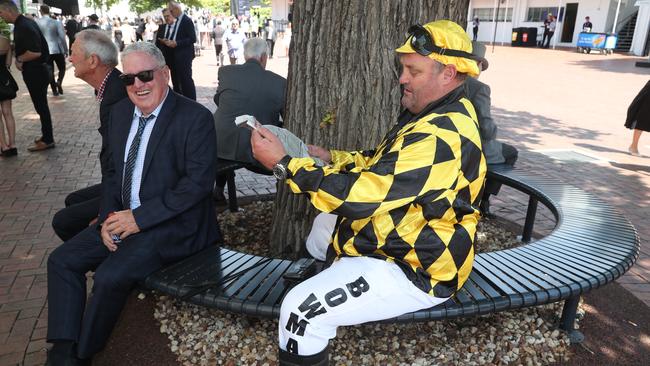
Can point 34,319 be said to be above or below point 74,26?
below

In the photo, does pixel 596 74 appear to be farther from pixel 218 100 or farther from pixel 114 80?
pixel 114 80

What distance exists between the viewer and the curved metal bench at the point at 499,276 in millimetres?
2176

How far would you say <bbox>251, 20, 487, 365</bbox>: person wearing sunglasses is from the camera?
70.3 inches

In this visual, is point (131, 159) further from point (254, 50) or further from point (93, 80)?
point (254, 50)

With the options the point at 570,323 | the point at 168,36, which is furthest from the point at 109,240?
the point at 168,36

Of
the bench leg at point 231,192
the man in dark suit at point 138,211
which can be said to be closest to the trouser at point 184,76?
the bench leg at point 231,192

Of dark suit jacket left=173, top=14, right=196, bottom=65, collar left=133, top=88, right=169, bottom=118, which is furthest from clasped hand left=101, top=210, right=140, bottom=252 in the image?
dark suit jacket left=173, top=14, right=196, bottom=65

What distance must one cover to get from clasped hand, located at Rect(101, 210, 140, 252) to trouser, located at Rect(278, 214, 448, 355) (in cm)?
103

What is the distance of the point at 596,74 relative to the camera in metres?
16.5

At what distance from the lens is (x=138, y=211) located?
98.4 inches

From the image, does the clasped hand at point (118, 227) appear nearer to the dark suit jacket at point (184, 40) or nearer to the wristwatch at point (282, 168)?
the wristwatch at point (282, 168)

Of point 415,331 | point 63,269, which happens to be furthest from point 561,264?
point 63,269

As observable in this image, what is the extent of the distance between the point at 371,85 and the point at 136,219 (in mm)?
1524

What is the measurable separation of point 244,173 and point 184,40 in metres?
3.72
